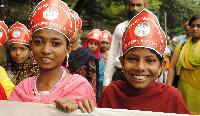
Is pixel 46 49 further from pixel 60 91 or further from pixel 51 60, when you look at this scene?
pixel 60 91

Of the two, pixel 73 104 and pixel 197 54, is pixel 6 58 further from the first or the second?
pixel 73 104

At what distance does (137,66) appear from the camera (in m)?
3.26

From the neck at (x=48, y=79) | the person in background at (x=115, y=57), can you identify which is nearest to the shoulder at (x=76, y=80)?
the neck at (x=48, y=79)

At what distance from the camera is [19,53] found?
5.61m

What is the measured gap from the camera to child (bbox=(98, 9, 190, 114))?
10.7 ft

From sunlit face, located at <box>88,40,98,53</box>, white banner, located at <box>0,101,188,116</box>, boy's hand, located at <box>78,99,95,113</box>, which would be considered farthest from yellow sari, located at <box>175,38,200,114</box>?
boy's hand, located at <box>78,99,95,113</box>

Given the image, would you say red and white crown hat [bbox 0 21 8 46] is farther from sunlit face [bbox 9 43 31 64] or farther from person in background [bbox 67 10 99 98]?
person in background [bbox 67 10 99 98]

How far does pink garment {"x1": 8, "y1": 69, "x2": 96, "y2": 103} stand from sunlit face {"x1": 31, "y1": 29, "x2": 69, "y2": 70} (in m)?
0.15

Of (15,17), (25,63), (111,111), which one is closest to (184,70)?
(25,63)

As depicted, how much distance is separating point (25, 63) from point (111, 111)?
2.94m

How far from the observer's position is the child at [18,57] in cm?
539

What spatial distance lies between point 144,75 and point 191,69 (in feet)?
8.85

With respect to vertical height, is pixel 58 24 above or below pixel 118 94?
above

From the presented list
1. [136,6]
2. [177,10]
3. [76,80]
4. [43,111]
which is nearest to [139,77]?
[76,80]
